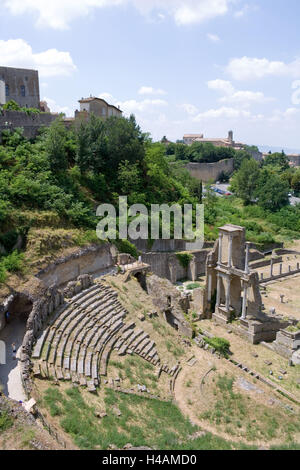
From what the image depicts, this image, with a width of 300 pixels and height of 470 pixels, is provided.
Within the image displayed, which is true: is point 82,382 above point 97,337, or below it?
below

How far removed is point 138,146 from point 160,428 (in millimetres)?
25382

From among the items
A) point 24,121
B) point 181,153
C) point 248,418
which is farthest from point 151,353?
point 181,153

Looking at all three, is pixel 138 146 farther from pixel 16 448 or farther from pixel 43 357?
pixel 16 448

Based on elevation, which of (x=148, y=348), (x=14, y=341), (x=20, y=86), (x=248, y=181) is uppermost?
(x=20, y=86)

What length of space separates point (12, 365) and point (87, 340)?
356cm

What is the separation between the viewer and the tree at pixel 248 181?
55.4 metres

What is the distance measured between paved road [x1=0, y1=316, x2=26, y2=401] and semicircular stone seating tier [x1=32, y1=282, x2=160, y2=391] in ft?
2.18

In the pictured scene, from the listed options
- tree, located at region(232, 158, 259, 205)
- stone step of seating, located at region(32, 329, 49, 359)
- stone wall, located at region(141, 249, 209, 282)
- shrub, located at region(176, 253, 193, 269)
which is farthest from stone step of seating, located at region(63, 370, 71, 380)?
tree, located at region(232, 158, 259, 205)

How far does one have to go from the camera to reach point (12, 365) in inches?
526

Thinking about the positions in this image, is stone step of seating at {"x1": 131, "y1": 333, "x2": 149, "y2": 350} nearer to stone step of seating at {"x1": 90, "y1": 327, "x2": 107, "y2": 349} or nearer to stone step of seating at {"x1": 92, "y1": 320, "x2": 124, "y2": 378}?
stone step of seating at {"x1": 92, "y1": 320, "x2": 124, "y2": 378}

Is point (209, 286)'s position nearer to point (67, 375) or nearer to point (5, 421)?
point (67, 375)

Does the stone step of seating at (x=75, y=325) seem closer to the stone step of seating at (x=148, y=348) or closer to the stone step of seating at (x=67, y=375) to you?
the stone step of seating at (x=67, y=375)

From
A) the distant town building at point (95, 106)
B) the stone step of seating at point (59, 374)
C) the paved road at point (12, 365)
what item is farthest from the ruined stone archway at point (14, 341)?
the distant town building at point (95, 106)
